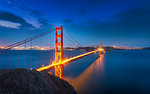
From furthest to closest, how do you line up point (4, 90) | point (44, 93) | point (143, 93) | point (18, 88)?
1. point (143, 93)
2. point (44, 93)
3. point (18, 88)
4. point (4, 90)

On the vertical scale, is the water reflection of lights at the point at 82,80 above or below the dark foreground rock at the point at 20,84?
below

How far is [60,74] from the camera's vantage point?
12.1 m

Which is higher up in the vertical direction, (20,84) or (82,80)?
(20,84)

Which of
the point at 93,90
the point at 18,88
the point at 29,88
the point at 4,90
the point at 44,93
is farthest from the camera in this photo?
the point at 93,90

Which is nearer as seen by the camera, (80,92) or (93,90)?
(80,92)

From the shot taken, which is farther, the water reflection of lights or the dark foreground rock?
the water reflection of lights

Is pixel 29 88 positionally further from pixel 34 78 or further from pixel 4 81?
pixel 4 81

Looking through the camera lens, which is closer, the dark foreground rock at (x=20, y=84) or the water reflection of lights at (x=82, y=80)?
the dark foreground rock at (x=20, y=84)

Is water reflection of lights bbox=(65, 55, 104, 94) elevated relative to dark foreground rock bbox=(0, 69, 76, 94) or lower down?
lower down

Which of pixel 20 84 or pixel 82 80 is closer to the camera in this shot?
pixel 20 84

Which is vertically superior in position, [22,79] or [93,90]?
[22,79]

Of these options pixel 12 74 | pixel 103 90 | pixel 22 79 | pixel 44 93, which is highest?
pixel 12 74

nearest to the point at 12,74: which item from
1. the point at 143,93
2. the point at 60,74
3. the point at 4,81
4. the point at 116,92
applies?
the point at 4,81

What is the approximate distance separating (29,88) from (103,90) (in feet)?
34.6
